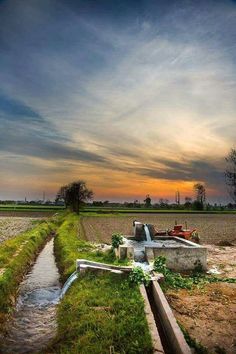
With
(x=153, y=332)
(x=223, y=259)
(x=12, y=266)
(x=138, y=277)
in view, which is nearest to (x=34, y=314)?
(x=138, y=277)

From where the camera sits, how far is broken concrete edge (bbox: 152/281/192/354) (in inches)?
315

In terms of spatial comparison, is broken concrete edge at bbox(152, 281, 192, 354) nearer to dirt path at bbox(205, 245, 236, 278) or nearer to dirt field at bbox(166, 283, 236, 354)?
dirt field at bbox(166, 283, 236, 354)

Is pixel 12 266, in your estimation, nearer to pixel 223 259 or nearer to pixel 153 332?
pixel 153 332

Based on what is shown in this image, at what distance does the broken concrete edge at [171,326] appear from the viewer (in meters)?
8.01

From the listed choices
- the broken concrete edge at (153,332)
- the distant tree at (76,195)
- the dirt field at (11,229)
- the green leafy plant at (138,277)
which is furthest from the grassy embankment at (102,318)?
the distant tree at (76,195)

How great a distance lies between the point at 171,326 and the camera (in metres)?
9.16

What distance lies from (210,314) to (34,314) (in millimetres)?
5456

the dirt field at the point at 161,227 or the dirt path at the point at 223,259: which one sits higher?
the dirt field at the point at 161,227

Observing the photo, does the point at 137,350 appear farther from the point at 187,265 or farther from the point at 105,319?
the point at 187,265

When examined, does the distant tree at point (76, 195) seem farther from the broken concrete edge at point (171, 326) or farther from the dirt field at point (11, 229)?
the broken concrete edge at point (171, 326)

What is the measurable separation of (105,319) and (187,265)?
26.7 feet

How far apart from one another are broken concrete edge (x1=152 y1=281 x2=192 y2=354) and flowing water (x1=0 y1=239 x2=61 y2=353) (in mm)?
3052

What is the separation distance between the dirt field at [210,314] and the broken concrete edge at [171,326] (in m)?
0.47

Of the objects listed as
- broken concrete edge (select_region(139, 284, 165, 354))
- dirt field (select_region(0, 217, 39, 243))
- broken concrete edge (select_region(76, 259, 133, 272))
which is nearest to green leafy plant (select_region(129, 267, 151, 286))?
broken concrete edge (select_region(76, 259, 133, 272))
